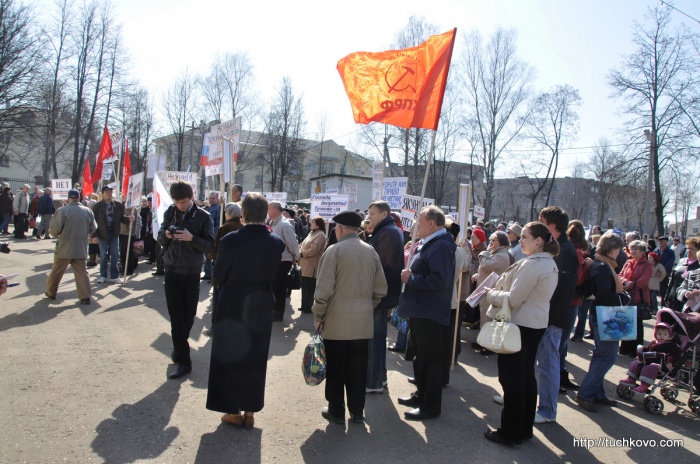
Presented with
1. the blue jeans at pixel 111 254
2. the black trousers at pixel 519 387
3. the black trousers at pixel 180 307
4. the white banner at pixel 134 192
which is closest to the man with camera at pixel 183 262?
the black trousers at pixel 180 307

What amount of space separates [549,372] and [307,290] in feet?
17.0

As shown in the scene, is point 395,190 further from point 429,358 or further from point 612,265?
point 429,358

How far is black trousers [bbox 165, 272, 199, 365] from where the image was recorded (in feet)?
18.1

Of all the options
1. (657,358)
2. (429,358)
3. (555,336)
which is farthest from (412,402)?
(657,358)

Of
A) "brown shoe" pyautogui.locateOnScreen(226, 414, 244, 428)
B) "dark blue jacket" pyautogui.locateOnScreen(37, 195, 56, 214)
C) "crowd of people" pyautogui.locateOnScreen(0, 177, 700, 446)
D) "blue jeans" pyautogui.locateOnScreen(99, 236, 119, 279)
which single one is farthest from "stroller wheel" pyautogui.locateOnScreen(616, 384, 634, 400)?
"dark blue jacket" pyautogui.locateOnScreen(37, 195, 56, 214)

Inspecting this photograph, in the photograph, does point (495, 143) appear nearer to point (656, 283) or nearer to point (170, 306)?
point (656, 283)

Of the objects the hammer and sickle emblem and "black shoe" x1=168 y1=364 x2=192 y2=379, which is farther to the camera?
the hammer and sickle emblem

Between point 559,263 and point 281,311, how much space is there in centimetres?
508

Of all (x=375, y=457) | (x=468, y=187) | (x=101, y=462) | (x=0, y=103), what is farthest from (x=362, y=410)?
(x=0, y=103)

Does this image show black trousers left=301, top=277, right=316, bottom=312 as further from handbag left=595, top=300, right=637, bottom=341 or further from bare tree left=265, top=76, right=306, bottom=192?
bare tree left=265, top=76, right=306, bottom=192

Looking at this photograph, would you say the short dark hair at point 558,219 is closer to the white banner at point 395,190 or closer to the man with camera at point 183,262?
the man with camera at point 183,262

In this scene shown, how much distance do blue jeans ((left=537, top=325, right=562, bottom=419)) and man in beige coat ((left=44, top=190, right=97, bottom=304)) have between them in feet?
25.0

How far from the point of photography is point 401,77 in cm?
595

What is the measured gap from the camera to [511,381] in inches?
170
